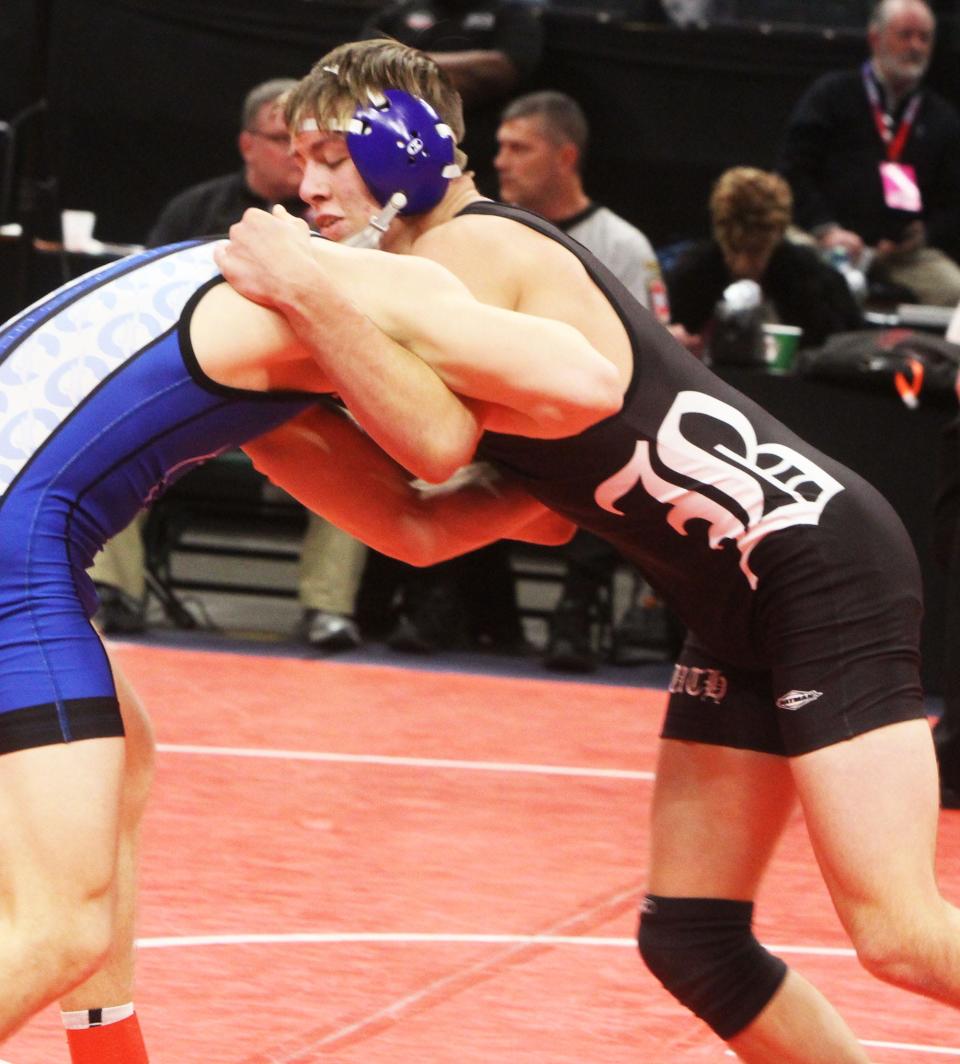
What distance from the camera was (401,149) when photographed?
9.04ft

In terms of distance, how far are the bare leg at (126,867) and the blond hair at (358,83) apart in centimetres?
84

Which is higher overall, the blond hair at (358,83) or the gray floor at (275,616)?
the blond hair at (358,83)

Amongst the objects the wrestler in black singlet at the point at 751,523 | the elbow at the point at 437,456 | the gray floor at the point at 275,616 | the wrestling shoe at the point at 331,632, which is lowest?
the gray floor at the point at 275,616

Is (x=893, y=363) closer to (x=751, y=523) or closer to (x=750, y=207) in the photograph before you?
(x=750, y=207)

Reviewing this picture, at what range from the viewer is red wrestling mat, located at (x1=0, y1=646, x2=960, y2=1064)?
3578mm

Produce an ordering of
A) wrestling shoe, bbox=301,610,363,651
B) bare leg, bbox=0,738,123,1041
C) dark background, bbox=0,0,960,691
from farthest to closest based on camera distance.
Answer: dark background, bbox=0,0,960,691
wrestling shoe, bbox=301,610,363,651
bare leg, bbox=0,738,123,1041

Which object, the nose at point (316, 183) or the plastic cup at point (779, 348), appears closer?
the nose at point (316, 183)

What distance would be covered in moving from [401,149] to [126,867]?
1.07 meters

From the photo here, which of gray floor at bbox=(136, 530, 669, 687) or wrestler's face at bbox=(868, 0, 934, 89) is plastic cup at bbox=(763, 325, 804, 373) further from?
wrestler's face at bbox=(868, 0, 934, 89)

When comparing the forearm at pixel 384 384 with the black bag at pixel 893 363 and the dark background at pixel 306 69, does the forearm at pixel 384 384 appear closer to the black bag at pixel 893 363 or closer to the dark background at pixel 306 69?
the black bag at pixel 893 363

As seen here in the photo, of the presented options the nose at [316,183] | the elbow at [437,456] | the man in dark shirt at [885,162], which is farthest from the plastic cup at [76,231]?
the elbow at [437,456]

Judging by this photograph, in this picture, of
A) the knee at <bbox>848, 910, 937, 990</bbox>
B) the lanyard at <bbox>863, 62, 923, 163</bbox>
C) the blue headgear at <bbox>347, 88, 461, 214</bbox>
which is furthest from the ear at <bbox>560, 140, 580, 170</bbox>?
the knee at <bbox>848, 910, 937, 990</bbox>

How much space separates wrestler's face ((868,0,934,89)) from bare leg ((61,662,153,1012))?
20.9ft

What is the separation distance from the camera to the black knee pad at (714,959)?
292 cm
